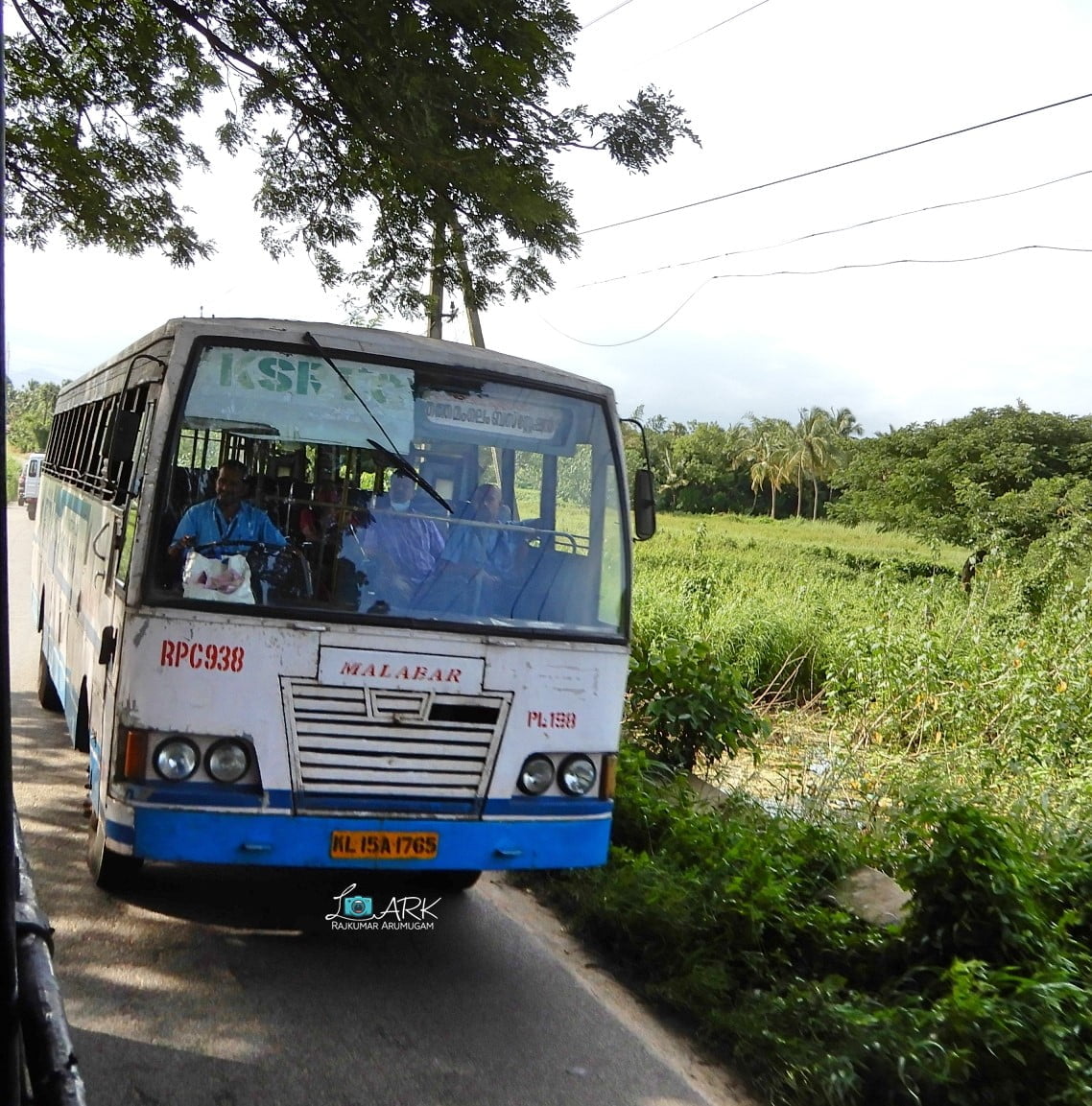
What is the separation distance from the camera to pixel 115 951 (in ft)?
15.2

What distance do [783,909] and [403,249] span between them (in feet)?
22.2

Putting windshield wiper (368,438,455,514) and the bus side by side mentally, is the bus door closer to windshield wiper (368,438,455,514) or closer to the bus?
the bus

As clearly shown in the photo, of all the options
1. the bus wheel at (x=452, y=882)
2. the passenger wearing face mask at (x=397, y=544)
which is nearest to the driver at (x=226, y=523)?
the passenger wearing face mask at (x=397, y=544)

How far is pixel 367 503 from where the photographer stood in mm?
4891

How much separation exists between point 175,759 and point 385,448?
1476mm

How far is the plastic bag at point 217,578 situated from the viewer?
183 inches

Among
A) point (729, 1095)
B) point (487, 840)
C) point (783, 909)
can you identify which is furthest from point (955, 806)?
point (487, 840)

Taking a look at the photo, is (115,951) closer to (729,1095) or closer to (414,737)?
(414,737)

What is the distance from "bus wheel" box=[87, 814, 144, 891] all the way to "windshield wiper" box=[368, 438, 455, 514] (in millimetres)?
1917

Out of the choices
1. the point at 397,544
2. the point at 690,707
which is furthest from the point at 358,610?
the point at 690,707

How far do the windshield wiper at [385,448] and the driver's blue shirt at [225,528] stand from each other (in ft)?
1.75

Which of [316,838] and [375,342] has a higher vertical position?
[375,342]

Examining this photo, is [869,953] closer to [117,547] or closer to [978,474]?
[117,547]

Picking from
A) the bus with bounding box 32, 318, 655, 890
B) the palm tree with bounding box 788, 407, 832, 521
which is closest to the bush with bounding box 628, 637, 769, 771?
the bus with bounding box 32, 318, 655, 890
